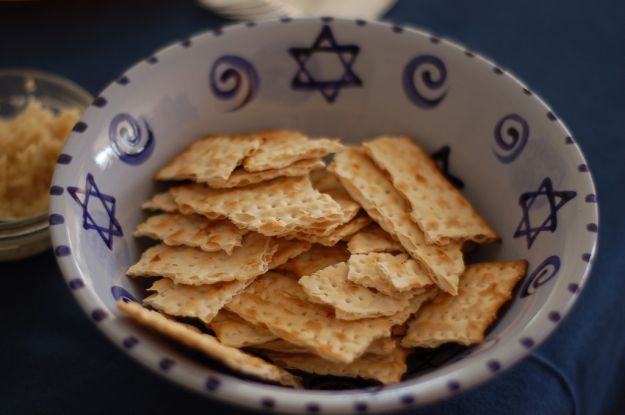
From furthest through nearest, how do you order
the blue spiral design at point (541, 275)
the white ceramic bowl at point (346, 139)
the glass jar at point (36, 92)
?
the glass jar at point (36, 92) < the blue spiral design at point (541, 275) < the white ceramic bowl at point (346, 139)

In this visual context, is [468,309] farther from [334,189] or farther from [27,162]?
[27,162]

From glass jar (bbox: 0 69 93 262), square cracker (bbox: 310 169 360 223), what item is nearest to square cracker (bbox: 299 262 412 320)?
square cracker (bbox: 310 169 360 223)

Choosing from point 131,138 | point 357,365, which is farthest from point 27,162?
point 357,365

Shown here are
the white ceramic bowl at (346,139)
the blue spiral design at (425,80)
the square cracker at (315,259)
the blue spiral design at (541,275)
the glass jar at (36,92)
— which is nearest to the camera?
the white ceramic bowl at (346,139)

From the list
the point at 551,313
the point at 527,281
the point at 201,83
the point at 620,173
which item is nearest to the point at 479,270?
the point at 527,281

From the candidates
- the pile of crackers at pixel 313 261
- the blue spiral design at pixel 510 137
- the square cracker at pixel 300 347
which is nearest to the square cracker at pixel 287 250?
the pile of crackers at pixel 313 261

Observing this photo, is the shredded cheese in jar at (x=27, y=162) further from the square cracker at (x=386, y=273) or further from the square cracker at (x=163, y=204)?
the square cracker at (x=386, y=273)

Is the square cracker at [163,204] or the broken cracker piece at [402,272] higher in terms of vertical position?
the square cracker at [163,204]

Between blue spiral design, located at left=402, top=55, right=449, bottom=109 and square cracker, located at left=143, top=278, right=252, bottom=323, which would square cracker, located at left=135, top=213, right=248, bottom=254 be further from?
blue spiral design, located at left=402, top=55, right=449, bottom=109
